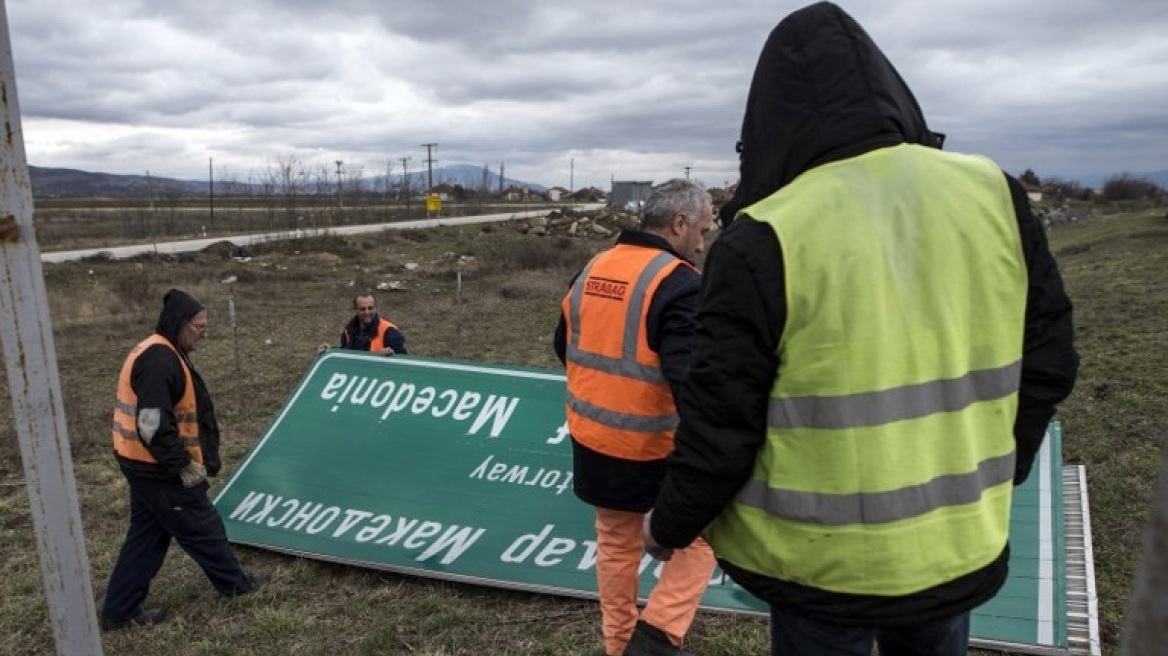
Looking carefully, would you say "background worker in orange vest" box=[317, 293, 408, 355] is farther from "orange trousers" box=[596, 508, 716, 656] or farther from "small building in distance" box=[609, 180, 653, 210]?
"small building in distance" box=[609, 180, 653, 210]

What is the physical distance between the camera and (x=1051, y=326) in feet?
5.82

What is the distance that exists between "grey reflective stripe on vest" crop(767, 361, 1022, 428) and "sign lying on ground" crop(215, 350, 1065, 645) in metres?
2.51

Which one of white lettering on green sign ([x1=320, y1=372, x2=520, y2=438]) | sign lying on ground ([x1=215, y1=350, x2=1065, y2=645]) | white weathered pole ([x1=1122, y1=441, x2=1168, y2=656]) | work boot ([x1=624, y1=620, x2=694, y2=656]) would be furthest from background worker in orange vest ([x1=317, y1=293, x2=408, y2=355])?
white weathered pole ([x1=1122, y1=441, x2=1168, y2=656])

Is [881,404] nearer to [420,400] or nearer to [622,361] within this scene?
[622,361]

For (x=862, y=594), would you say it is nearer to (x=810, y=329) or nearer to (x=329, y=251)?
(x=810, y=329)

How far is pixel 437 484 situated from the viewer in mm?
4832

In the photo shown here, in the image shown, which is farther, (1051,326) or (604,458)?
(604,458)

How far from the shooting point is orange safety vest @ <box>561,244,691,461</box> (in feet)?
9.71

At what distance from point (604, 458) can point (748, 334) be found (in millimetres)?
1633

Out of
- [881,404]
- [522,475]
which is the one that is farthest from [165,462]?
[881,404]

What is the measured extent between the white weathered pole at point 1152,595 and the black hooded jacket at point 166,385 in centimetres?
420

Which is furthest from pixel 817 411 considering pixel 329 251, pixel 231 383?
pixel 329 251

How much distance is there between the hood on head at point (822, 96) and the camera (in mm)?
1573

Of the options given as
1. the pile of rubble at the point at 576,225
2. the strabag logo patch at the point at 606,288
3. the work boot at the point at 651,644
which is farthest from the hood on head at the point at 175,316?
the pile of rubble at the point at 576,225
